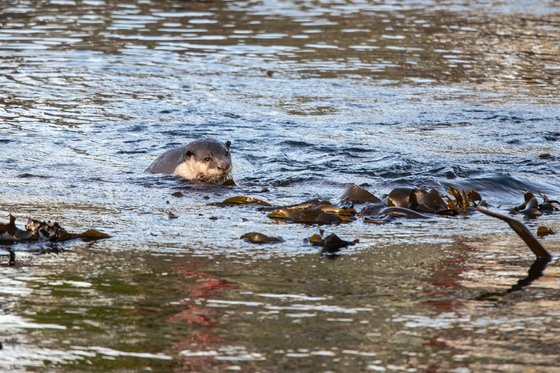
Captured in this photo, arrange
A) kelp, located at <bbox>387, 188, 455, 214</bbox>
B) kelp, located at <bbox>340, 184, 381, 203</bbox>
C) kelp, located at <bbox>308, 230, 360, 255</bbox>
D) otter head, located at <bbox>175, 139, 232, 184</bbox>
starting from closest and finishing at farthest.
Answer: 1. kelp, located at <bbox>308, 230, 360, 255</bbox>
2. kelp, located at <bbox>387, 188, 455, 214</bbox>
3. kelp, located at <bbox>340, 184, 381, 203</bbox>
4. otter head, located at <bbox>175, 139, 232, 184</bbox>

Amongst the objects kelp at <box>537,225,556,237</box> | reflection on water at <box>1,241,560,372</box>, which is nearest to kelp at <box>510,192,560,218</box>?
kelp at <box>537,225,556,237</box>

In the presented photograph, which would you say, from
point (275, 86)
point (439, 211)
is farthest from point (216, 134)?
Answer: point (439, 211)

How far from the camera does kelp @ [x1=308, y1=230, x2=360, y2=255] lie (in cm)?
589

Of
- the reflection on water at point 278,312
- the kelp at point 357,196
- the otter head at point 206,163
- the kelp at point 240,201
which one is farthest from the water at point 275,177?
the kelp at point 357,196

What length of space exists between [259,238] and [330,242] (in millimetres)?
420

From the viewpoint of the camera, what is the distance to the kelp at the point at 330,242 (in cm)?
589

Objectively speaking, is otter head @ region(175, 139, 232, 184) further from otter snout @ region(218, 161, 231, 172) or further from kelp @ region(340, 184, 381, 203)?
kelp @ region(340, 184, 381, 203)

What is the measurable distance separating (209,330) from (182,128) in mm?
6691

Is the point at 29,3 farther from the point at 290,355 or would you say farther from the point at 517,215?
the point at 290,355

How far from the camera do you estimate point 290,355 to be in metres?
4.12

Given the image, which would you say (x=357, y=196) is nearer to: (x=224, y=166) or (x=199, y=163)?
(x=224, y=166)

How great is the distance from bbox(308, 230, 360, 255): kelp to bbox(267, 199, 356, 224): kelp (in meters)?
0.64

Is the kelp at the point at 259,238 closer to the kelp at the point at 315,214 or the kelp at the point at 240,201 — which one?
the kelp at the point at 315,214

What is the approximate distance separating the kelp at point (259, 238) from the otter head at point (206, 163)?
2.48m
